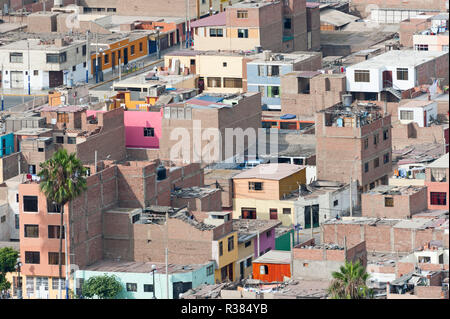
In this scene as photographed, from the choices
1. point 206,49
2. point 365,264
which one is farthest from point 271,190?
point 206,49

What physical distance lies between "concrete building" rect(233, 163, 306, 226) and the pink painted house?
13195 millimetres

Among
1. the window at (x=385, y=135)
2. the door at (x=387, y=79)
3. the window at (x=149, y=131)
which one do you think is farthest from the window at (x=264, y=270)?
the door at (x=387, y=79)

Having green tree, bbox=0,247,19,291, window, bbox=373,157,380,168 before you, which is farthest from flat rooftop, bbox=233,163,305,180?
green tree, bbox=0,247,19,291

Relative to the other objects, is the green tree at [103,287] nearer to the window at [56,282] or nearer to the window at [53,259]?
the window at [56,282]

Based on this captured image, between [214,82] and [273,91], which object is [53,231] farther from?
[214,82]

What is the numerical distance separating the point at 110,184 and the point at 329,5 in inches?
3195

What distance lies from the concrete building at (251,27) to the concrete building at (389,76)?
594 inches

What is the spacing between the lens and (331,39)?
134000mm

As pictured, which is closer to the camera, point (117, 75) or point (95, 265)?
point (95, 265)

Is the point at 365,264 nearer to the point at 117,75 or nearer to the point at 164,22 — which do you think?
the point at 117,75

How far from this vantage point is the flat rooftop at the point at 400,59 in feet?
340

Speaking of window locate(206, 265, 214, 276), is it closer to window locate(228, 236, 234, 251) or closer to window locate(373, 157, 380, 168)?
window locate(228, 236, 234, 251)

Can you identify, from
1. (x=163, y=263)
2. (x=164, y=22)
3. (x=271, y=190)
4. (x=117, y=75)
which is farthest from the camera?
(x=164, y=22)

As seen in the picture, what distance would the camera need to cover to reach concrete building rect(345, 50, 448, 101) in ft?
331
